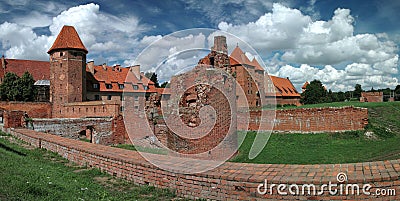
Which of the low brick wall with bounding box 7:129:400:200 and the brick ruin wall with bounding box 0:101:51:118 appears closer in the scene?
the low brick wall with bounding box 7:129:400:200

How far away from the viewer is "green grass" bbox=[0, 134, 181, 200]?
413 centimetres

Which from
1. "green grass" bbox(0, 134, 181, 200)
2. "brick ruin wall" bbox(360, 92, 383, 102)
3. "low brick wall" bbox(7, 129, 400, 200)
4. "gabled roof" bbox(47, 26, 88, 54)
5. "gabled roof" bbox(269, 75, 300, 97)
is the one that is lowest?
"green grass" bbox(0, 134, 181, 200)

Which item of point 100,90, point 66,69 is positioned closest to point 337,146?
point 66,69

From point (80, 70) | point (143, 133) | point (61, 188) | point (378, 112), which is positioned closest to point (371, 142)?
point (378, 112)

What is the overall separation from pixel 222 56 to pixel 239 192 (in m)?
6.18

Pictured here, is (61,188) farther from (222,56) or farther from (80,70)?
(80,70)

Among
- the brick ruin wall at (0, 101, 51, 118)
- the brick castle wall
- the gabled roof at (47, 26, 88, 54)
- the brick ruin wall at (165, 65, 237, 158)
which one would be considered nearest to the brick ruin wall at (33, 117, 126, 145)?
the brick castle wall

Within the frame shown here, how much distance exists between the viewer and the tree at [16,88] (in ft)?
127

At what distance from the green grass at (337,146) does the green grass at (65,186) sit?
18.8 ft

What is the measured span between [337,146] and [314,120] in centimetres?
433

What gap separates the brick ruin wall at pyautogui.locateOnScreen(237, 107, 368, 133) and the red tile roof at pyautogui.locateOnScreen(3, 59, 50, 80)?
37.4 m

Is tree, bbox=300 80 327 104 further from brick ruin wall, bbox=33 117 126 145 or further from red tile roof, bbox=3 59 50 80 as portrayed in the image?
red tile roof, bbox=3 59 50 80

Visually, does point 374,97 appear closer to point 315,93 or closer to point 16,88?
point 315,93

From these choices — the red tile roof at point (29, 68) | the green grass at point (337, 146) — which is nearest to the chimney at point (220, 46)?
the green grass at point (337, 146)
